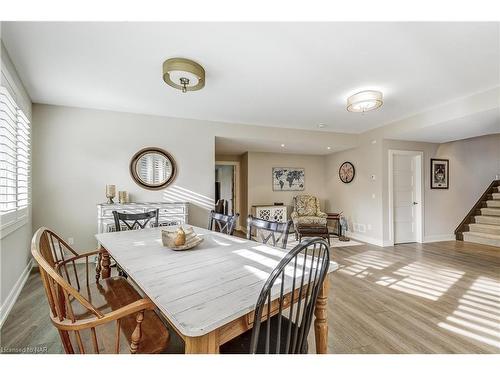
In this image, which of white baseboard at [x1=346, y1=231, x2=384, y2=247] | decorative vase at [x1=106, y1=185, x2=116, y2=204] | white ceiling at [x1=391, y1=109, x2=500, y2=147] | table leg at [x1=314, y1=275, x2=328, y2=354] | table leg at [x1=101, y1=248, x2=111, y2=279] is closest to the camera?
table leg at [x1=314, y1=275, x2=328, y2=354]

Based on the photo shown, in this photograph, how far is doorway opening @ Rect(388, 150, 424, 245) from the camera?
190 inches

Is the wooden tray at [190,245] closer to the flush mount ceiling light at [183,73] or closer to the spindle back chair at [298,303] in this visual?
the spindle back chair at [298,303]

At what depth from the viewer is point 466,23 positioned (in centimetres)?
175

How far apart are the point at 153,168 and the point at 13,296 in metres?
2.20

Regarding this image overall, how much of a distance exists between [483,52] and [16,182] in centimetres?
461

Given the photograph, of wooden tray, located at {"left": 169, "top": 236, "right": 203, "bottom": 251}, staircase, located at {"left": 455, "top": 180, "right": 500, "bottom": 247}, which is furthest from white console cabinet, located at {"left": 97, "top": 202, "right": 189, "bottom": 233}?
staircase, located at {"left": 455, "top": 180, "right": 500, "bottom": 247}

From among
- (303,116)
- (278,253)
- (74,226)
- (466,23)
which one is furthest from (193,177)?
(466,23)

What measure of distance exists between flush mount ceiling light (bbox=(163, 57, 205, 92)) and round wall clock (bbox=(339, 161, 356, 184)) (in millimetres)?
4246

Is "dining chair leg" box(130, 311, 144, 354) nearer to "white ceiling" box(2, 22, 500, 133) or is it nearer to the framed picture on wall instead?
"white ceiling" box(2, 22, 500, 133)

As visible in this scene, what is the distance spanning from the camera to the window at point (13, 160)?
6.64ft

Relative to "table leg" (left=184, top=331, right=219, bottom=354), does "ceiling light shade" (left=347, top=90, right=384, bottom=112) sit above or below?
above

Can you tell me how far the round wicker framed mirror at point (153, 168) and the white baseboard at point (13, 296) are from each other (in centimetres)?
173

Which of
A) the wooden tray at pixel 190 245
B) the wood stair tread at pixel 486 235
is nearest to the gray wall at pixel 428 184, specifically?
the wood stair tread at pixel 486 235

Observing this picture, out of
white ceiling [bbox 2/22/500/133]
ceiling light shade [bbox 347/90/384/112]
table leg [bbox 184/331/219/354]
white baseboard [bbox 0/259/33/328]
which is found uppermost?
white ceiling [bbox 2/22/500/133]
